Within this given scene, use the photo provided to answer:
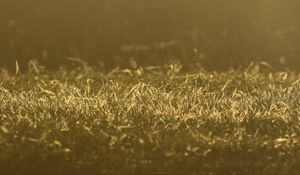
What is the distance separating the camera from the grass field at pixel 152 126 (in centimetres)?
621

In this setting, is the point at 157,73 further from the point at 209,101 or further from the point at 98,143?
the point at 98,143

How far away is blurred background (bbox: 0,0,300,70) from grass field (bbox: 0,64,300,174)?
11.6ft

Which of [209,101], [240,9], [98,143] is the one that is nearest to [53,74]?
[209,101]

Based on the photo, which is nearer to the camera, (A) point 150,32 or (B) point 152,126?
(B) point 152,126

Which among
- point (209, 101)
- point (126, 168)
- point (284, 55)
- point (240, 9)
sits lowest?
point (126, 168)

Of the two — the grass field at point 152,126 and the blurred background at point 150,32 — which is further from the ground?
the blurred background at point 150,32

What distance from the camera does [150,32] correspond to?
47.3ft

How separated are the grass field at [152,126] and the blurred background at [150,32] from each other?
11.6ft

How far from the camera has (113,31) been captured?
1455 cm

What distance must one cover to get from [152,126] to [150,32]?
7412mm

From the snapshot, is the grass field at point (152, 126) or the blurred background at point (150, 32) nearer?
the grass field at point (152, 126)

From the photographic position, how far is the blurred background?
13047 millimetres

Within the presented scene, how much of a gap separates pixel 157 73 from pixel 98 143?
367 cm

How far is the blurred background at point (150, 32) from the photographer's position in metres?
13.0
